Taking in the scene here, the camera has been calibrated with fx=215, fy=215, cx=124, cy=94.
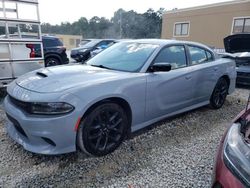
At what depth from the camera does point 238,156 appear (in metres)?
1.37

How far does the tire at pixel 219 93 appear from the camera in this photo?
461 centimetres

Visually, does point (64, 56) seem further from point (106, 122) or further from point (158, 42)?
point (106, 122)

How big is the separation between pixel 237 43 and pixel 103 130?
5.13 m

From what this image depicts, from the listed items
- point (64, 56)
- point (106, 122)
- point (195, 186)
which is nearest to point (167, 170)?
point (195, 186)

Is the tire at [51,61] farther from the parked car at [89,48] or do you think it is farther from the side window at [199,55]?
the side window at [199,55]

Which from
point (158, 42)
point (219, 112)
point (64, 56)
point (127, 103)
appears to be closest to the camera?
point (127, 103)

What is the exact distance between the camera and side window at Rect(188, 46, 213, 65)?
396 centimetres

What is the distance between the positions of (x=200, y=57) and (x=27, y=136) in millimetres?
3331

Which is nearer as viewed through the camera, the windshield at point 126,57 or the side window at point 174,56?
the windshield at point 126,57

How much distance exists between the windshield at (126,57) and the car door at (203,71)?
3.25 feet

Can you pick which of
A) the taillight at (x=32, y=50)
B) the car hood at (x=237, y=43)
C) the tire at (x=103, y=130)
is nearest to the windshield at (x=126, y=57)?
the tire at (x=103, y=130)

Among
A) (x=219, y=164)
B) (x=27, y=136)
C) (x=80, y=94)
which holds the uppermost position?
(x=80, y=94)

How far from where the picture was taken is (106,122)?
272 centimetres

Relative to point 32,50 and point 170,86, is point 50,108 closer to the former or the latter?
point 170,86
